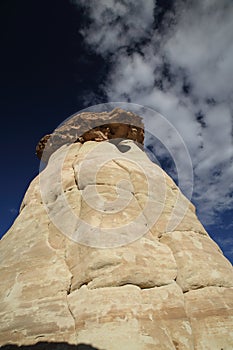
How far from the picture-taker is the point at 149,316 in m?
6.16

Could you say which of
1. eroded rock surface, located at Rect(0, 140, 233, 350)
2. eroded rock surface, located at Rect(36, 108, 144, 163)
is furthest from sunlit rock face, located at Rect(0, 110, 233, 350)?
eroded rock surface, located at Rect(36, 108, 144, 163)

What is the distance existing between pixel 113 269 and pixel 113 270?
0.09 feet

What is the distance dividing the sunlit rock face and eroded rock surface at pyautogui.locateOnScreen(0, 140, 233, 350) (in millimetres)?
24

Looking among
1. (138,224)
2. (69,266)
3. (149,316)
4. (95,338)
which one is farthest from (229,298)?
(69,266)

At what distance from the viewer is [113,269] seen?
22.7 ft

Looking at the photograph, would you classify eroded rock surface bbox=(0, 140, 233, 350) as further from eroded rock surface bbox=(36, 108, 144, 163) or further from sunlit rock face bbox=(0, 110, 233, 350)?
eroded rock surface bbox=(36, 108, 144, 163)

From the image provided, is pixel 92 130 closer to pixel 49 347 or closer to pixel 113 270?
pixel 113 270

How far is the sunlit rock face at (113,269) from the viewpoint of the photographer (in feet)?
20.0

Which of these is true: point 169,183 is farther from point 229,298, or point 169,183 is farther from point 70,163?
point 229,298

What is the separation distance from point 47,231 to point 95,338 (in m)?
4.30

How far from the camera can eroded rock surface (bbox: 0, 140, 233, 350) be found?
6.08 m

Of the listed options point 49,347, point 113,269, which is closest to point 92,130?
point 113,269

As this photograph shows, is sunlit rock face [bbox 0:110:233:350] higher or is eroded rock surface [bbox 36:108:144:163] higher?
eroded rock surface [bbox 36:108:144:163]

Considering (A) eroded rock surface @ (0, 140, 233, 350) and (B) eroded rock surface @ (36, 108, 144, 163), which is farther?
(B) eroded rock surface @ (36, 108, 144, 163)
